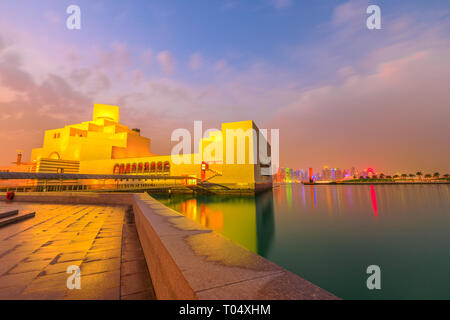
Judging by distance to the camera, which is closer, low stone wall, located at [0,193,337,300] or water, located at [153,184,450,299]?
low stone wall, located at [0,193,337,300]

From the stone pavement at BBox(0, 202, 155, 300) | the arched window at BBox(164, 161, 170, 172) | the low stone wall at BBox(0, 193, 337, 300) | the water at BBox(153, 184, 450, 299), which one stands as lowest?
the water at BBox(153, 184, 450, 299)

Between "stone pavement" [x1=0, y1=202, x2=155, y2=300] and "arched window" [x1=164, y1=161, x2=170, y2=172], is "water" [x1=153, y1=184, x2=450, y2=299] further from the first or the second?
"arched window" [x1=164, y1=161, x2=170, y2=172]

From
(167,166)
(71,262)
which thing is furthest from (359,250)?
(167,166)

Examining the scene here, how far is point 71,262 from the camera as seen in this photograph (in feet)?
10.8

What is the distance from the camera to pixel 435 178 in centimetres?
11788

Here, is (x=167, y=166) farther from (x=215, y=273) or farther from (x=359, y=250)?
(x=215, y=273)

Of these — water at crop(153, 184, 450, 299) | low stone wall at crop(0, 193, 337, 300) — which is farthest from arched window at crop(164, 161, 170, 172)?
low stone wall at crop(0, 193, 337, 300)

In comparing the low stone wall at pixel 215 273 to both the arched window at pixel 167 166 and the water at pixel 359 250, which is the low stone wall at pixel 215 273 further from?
the arched window at pixel 167 166

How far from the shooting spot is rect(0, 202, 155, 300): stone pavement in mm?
2434

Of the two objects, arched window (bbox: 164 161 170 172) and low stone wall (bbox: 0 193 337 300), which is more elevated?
arched window (bbox: 164 161 170 172)

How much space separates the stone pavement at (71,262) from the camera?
7.98 feet
